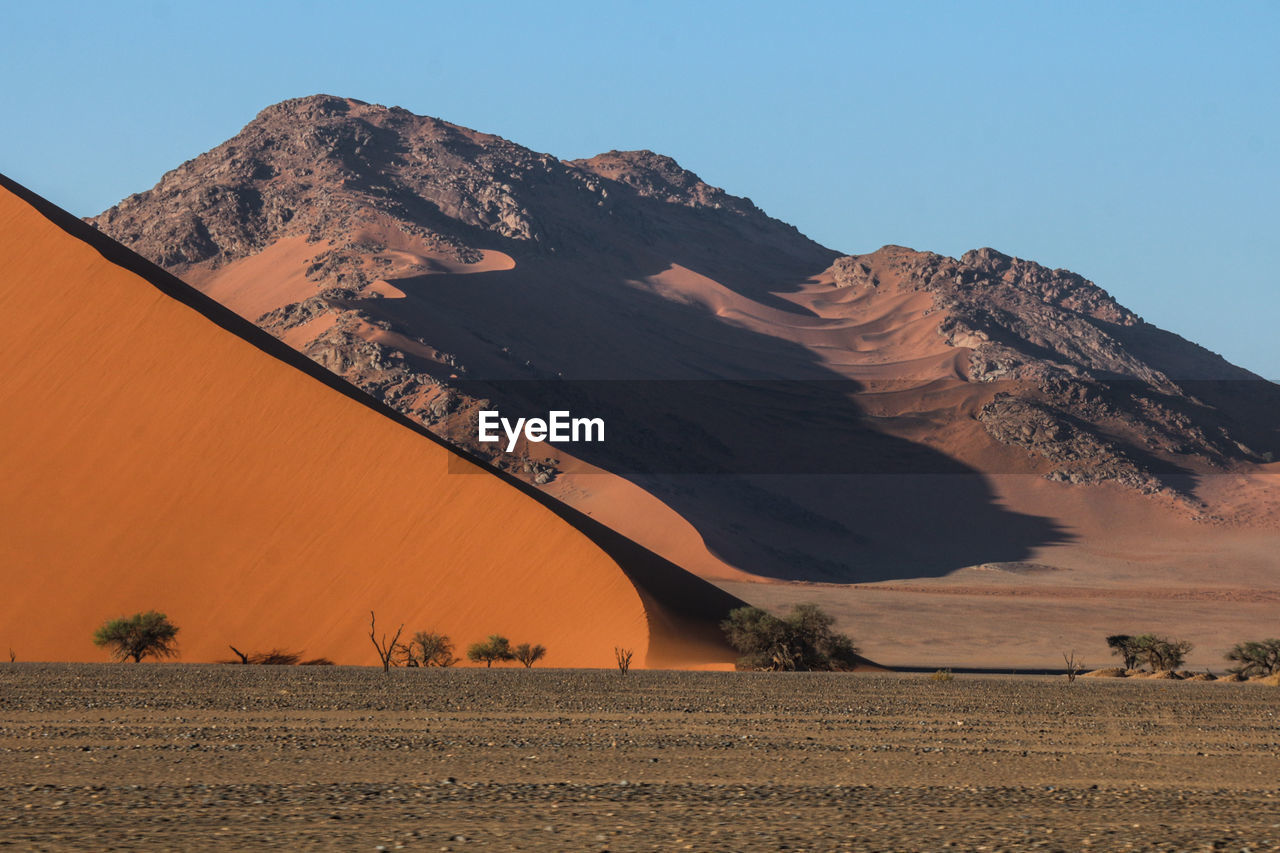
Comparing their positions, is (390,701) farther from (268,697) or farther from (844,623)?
(844,623)

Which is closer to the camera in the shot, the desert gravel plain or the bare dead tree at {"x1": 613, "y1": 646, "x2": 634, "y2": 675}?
the desert gravel plain

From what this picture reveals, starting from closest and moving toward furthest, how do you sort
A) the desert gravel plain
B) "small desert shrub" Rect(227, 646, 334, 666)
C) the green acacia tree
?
1. the desert gravel plain
2. the green acacia tree
3. "small desert shrub" Rect(227, 646, 334, 666)

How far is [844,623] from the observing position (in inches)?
1994

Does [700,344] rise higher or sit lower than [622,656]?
higher

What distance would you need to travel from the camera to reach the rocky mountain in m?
81.7

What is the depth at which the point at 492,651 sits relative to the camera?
28.6 metres

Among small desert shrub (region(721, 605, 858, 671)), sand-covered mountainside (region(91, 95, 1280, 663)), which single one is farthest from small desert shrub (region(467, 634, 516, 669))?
sand-covered mountainside (region(91, 95, 1280, 663))

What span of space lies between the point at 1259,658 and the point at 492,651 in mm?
18894

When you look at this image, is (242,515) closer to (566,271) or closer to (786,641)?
(786,641)

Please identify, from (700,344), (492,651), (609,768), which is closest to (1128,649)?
(492,651)

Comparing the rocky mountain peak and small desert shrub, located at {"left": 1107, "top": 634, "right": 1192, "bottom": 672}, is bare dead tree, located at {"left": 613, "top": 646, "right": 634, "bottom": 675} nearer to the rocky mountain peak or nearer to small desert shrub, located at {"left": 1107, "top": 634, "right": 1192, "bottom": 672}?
small desert shrub, located at {"left": 1107, "top": 634, "right": 1192, "bottom": 672}

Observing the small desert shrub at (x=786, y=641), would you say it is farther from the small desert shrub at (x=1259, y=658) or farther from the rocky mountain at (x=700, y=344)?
the rocky mountain at (x=700, y=344)

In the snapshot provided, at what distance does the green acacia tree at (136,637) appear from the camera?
89.8ft

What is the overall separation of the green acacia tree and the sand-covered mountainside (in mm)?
23533
